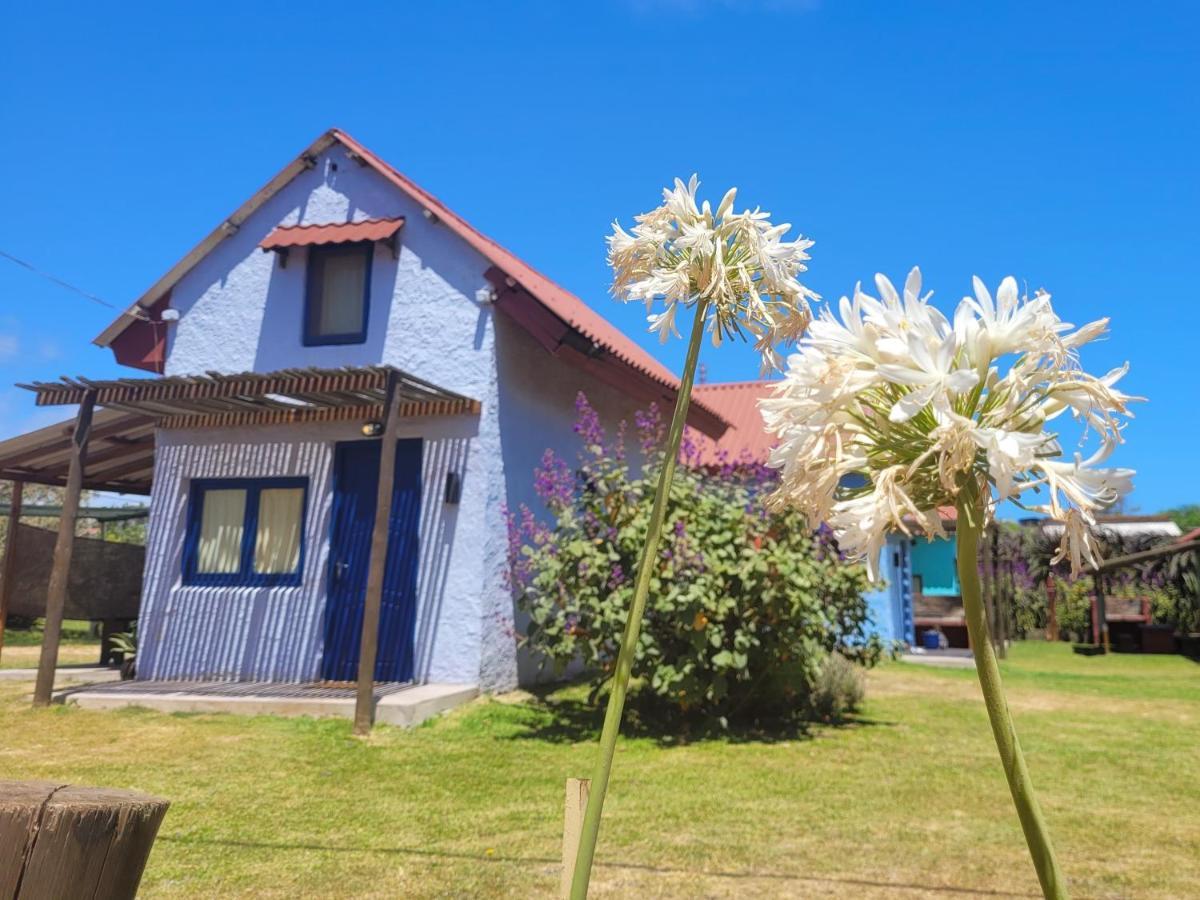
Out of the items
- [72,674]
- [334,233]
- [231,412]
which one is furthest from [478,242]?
[72,674]

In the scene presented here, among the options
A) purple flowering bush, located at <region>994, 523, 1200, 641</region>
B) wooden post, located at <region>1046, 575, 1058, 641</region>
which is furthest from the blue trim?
wooden post, located at <region>1046, 575, 1058, 641</region>

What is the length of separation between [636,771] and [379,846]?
93.5 inches

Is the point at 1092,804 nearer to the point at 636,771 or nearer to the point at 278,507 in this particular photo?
the point at 636,771

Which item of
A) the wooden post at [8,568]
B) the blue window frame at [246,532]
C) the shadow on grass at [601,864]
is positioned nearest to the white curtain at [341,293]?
the blue window frame at [246,532]

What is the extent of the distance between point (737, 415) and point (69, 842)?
1858 centimetres

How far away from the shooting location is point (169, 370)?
38.2ft

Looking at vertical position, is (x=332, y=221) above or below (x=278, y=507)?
above

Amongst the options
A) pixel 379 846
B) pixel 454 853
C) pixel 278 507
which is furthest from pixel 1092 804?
pixel 278 507

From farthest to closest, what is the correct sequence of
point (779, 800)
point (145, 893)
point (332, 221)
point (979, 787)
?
point (332, 221) → point (979, 787) → point (779, 800) → point (145, 893)

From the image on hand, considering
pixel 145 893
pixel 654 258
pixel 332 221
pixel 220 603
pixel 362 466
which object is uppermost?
pixel 332 221

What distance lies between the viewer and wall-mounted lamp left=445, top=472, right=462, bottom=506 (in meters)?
9.83

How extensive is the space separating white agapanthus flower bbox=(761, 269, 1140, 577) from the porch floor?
755cm

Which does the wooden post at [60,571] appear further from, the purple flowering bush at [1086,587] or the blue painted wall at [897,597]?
the purple flowering bush at [1086,587]

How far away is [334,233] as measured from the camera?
11.0 metres
